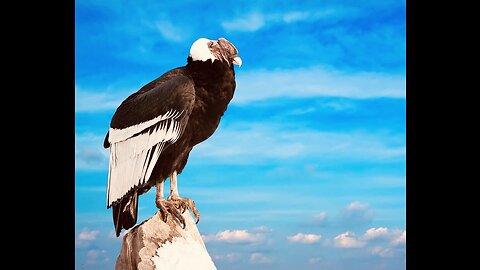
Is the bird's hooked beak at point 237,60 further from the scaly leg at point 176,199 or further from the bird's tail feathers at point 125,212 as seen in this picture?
the bird's tail feathers at point 125,212

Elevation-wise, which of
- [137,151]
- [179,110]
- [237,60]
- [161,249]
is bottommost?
[161,249]

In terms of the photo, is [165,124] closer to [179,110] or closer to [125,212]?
[179,110]

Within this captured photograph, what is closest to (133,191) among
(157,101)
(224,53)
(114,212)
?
(114,212)

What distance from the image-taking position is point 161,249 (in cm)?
897

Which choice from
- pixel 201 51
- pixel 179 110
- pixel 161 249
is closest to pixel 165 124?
pixel 179 110

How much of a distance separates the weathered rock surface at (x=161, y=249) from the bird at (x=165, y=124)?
109 mm

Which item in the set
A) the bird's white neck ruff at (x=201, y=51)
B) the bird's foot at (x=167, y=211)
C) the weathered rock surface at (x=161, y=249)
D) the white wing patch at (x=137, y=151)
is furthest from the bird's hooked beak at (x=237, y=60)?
the weathered rock surface at (x=161, y=249)

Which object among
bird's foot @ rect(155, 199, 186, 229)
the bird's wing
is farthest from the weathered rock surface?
the bird's wing

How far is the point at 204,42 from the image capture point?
9.13 m

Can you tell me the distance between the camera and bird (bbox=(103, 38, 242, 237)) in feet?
29.4

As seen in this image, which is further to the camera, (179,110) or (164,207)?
(164,207)

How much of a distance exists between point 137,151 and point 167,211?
2.15 feet

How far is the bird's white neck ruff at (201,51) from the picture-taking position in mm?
9055

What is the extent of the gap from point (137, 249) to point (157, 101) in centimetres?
142
